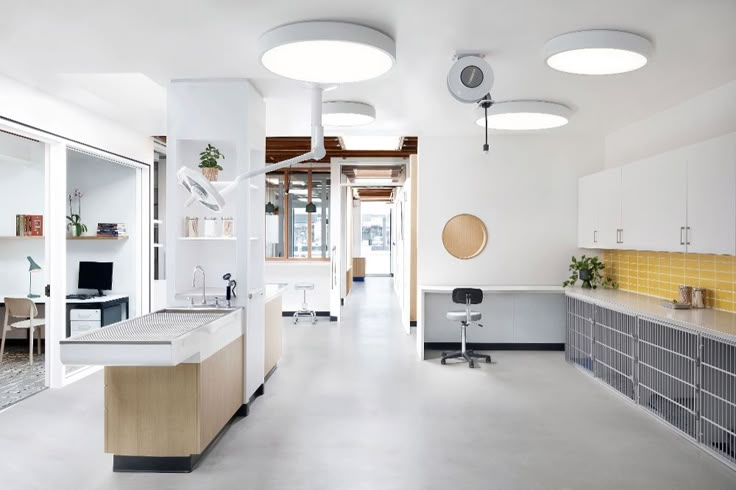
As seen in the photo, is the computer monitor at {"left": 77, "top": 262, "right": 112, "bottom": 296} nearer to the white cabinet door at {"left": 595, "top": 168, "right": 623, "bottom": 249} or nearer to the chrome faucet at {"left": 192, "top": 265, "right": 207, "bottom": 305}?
the chrome faucet at {"left": 192, "top": 265, "right": 207, "bottom": 305}

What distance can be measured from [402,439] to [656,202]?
3161 mm

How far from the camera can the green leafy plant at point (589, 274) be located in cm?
661

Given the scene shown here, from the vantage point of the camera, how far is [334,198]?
31.8ft

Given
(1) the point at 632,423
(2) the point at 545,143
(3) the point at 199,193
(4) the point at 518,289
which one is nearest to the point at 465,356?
(4) the point at 518,289

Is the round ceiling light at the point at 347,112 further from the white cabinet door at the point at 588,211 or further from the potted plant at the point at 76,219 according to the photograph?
the potted plant at the point at 76,219

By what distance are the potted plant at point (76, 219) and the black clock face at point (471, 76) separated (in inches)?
212

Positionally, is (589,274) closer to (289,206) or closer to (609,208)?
(609,208)

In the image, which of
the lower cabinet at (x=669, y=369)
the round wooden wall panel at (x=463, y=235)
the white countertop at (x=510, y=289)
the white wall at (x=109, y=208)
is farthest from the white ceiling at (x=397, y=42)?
the white countertop at (x=510, y=289)

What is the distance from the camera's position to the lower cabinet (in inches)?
146

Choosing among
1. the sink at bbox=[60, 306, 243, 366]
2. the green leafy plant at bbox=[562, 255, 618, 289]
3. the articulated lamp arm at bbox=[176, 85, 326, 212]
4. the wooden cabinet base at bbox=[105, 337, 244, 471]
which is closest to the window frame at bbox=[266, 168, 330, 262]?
the green leafy plant at bbox=[562, 255, 618, 289]

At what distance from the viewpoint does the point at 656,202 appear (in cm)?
492

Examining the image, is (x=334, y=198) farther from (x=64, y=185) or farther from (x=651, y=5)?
(x=651, y=5)

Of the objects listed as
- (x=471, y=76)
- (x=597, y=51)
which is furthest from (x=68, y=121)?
(x=597, y=51)

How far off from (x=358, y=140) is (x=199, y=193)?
15.8 ft
